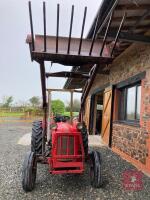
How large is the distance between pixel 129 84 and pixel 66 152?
3906 mm

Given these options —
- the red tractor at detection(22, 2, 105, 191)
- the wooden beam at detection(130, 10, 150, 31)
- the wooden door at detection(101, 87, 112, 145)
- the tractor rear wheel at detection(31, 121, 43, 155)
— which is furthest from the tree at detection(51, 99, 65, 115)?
the wooden beam at detection(130, 10, 150, 31)

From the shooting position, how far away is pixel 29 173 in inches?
189

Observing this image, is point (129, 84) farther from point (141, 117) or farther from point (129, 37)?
point (129, 37)

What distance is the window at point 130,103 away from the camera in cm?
785

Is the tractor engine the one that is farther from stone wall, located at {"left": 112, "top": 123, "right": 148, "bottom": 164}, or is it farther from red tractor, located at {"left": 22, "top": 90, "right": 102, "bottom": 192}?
stone wall, located at {"left": 112, "top": 123, "right": 148, "bottom": 164}

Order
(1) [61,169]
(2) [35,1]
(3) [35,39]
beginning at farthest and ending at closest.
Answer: (1) [61,169]
(3) [35,39]
(2) [35,1]

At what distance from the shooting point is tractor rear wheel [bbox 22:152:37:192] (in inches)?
186

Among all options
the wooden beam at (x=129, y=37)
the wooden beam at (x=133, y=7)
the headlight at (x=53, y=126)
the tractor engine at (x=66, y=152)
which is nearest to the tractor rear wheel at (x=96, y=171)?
the tractor engine at (x=66, y=152)

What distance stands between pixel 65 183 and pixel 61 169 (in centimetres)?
42

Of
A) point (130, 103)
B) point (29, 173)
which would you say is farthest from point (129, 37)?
point (29, 173)

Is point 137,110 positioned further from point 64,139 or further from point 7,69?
point 7,69

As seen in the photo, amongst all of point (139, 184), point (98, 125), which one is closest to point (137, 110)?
point (139, 184)

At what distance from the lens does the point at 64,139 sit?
521 cm

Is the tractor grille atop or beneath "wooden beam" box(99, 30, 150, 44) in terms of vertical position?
beneath
